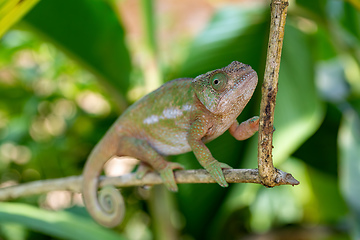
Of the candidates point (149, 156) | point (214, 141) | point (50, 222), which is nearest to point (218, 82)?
point (149, 156)

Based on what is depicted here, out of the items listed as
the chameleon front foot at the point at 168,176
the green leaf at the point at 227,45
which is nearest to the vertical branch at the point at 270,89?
the chameleon front foot at the point at 168,176

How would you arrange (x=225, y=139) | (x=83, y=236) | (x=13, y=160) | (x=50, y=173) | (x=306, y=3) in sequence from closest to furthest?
(x=225, y=139) < (x=83, y=236) < (x=306, y=3) < (x=50, y=173) < (x=13, y=160)

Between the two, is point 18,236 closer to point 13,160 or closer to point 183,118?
point 13,160

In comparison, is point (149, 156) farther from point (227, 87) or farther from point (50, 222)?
point (50, 222)

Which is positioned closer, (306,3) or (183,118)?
(183,118)

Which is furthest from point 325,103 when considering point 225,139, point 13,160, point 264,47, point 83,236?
point 13,160

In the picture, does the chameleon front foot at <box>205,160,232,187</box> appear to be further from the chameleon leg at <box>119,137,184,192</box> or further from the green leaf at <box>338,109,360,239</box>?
the green leaf at <box>338,109,360,239</box>
